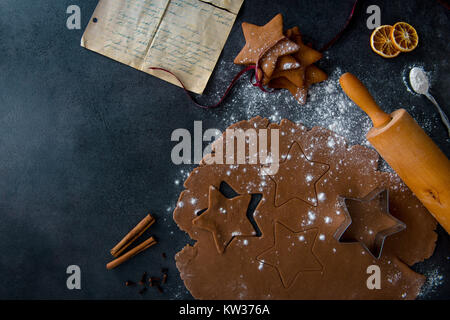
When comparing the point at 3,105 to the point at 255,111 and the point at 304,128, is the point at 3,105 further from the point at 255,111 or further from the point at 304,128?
the point at 304,128

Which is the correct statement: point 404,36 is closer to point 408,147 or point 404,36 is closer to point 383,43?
point 383,43

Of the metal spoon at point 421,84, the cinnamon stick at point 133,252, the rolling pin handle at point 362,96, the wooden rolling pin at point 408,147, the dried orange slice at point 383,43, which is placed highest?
the dried orange slice at point 383,43

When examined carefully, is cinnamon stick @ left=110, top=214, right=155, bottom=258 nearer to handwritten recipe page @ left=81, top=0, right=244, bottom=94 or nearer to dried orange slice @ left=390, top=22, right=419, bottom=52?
handwritten recipe page @ left=81, top=0, right=244, bottom=94

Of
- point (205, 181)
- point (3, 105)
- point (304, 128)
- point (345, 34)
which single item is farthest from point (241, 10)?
point (3, 105)

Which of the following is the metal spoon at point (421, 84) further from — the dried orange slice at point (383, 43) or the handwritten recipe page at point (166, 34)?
the handwritten recipe page at point (166, 34)

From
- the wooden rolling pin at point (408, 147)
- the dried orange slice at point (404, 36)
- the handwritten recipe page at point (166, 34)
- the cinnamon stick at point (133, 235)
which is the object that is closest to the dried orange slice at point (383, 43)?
the dried orange slice at point (404, 36)

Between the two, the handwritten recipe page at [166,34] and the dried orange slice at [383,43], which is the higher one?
the dried orange slice at [383,43]

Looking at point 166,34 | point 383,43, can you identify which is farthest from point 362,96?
point 166,34
